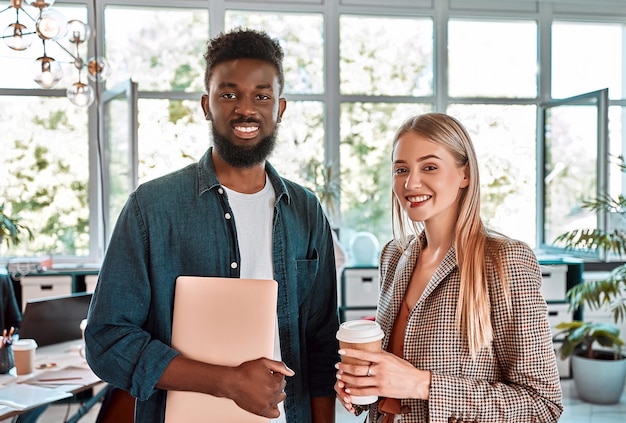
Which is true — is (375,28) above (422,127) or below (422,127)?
above

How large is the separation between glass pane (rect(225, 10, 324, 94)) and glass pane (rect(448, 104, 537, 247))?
1.40 m

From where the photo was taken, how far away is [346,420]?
4352 mm

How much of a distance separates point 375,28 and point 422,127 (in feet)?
15.7

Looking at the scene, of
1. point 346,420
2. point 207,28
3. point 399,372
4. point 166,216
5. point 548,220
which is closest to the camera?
point 399,372

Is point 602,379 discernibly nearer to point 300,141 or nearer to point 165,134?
point 300,141

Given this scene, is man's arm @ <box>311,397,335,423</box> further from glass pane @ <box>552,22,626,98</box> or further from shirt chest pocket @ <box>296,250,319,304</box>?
glass pane @ <box>552,22,626,98</box>

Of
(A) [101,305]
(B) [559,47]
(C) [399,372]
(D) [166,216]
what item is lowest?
(C) [399,372]

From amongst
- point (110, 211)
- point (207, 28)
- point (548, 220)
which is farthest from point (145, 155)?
point (548, 220)

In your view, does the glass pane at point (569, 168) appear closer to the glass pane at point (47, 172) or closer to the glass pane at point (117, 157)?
the glass pane at point (117, 157)

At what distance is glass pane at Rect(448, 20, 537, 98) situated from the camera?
242 inches

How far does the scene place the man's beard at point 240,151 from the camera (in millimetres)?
1532

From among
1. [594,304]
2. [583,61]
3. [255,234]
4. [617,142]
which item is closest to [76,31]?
[255,234]

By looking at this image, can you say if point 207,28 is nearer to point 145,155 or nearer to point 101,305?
point 145,155

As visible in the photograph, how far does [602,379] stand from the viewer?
15.4ft
